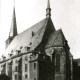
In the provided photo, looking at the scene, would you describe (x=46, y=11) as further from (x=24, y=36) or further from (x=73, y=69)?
(x=73, y=69)

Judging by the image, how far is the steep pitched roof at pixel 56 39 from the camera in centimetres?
4722

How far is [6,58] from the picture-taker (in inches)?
2447

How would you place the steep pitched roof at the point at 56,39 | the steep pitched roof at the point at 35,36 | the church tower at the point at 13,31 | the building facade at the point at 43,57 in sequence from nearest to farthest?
the building facade at the point at 43,57 → the steep pitched roof at the point at 56,39 → the steep pitched roof at the point at 35,36 → the church tower at the point at 13,31

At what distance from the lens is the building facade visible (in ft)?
149

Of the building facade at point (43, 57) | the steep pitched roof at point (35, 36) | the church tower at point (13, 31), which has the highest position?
the church tower at point (13, 31)

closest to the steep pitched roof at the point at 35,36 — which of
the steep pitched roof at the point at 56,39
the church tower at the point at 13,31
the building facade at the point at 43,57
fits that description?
the building facade at the point at 43,57

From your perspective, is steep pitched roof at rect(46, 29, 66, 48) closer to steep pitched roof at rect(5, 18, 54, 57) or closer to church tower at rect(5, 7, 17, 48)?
steep pitched roof at rect(5, 18, 54, 57)

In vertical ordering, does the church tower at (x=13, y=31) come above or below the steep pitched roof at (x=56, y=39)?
above

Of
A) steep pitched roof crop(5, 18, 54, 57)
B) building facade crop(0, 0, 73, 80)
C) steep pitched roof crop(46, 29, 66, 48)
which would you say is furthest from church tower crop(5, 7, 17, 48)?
steep pitched roof crop(46, 29, 66, 48)

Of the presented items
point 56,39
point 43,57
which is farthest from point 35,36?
point 43,57

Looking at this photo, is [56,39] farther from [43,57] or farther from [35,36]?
[35,36]

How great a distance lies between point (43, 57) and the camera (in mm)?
45844

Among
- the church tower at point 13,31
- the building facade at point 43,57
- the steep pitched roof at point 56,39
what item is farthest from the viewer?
the church tower at point 13,31

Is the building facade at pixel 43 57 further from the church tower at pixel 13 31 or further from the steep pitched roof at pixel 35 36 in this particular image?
the church tower at pixel 13 31
